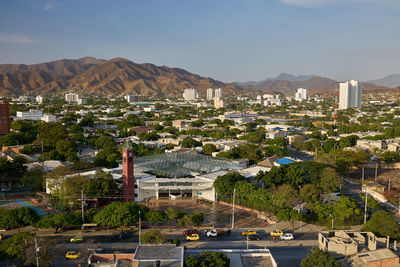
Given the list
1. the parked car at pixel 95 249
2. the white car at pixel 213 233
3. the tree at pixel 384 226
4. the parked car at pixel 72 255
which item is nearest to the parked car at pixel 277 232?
the white car at pixel 213 233

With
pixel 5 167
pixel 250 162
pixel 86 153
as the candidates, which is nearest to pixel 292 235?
pixel 250 162

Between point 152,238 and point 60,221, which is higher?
point 152,238

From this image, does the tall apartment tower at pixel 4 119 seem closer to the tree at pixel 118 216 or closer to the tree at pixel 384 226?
the tree at pixel 118 216

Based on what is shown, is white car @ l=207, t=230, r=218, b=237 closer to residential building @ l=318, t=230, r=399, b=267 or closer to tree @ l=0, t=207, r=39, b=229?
residential building @ l=318, t=230, r=399, b=267

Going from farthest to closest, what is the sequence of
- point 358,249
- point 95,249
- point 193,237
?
point 193,237 → point 95,249 → point 358,249

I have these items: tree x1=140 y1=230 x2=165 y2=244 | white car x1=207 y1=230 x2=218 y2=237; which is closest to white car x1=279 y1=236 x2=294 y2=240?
white car x1=207 y1=230 x2=218 y2=237

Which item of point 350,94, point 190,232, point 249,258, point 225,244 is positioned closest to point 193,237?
point 190,232

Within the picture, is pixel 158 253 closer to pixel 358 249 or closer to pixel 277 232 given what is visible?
pixel 277 232
